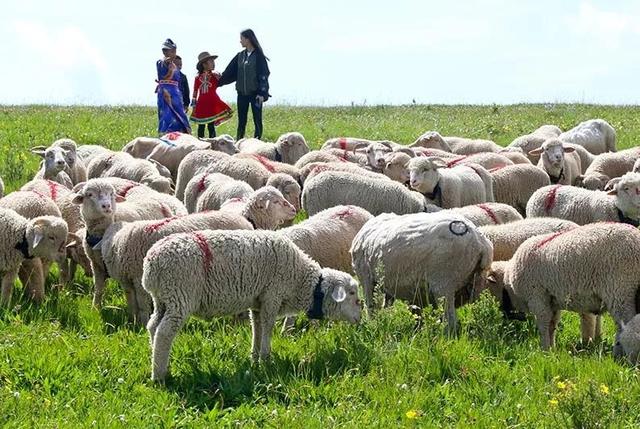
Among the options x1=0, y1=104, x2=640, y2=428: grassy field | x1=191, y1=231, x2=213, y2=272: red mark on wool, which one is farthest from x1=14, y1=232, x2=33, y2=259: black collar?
x1=191, y1=231, x2=213, y2=272: red mark on wool

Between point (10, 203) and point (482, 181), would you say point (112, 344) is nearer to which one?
point (10, 203)

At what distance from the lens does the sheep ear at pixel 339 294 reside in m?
7.78

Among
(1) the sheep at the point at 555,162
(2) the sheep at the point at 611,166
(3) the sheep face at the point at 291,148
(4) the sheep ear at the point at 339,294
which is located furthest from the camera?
(3) the sheep face at the point at 291,148

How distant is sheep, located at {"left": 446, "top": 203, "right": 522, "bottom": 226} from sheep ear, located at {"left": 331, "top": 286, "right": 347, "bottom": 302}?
10.2 feet

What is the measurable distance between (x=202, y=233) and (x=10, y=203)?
4080 mm

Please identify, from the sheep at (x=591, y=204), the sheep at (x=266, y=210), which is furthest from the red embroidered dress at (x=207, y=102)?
the sheep at (x=266, y=210)

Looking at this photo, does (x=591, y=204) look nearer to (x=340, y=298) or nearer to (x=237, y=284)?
(x=340, y=298)

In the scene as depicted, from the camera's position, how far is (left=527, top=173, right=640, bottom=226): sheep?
1097cm

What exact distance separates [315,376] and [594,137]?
13.9 meters

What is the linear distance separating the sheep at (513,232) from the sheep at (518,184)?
378 centimetres

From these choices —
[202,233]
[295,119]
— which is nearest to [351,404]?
[202,233]

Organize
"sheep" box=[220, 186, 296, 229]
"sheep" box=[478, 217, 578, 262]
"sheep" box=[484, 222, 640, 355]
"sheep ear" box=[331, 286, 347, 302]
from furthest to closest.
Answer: "sheep" box=[220, 186, 296, 229] < "sheep" box=[478, 217, 578, 262] < "sheep" box=[484, 222, 640, 355] < "sheep ear" box=[331, 286, 347, 302]

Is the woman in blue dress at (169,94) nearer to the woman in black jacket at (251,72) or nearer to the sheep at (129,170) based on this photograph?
the woman in black jacket at (251,72)

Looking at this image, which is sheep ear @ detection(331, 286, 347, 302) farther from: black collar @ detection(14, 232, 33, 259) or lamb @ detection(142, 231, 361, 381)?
black collar @ detection(14, 232, 33, 259)
